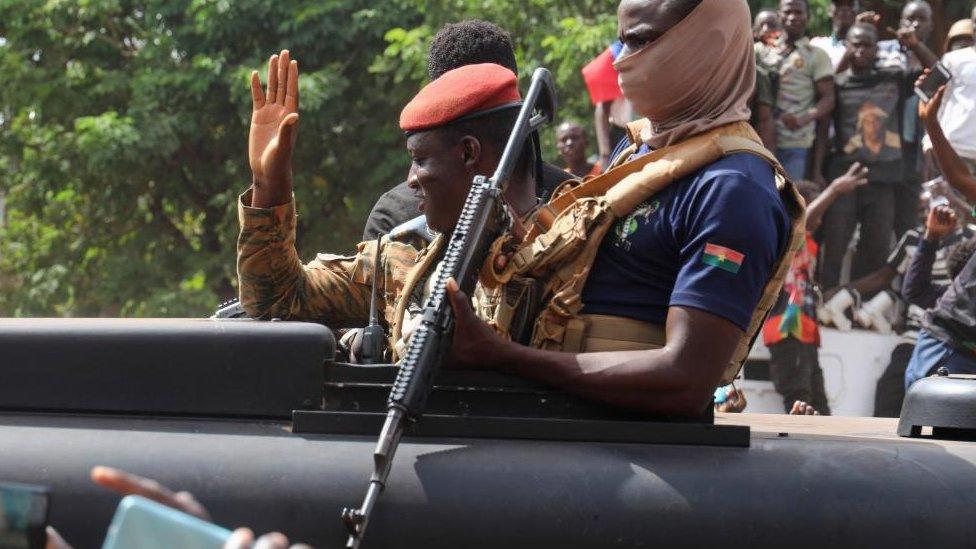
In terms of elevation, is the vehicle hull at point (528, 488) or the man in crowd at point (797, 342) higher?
the vehicle hull at point (528, 488)

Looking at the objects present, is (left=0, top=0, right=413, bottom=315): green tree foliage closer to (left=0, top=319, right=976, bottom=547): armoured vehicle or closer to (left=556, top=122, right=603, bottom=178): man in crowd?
(left=556, top=122, right=603, bottom=178): man in crowd

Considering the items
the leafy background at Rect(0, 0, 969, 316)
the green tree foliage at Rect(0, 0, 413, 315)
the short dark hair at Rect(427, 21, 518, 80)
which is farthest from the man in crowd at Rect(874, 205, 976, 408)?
the green tree foliage at Rect(0, 0, 413, 315)

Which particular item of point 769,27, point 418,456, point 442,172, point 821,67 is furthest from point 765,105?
point 418,456

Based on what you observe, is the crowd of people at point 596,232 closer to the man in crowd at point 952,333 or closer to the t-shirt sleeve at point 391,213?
the t-shirt sleeve at point 391,213

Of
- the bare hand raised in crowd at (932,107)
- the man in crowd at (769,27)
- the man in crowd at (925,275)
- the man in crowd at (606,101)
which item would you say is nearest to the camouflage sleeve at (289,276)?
the man in crowd at (925,275)

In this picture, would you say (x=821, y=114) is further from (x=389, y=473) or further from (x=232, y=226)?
(x=232, y=226)

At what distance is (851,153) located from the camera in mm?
8828

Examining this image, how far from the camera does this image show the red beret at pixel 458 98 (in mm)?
3340

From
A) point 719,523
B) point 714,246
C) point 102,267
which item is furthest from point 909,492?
point 102,267

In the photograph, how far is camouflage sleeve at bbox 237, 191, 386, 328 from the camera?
346cm

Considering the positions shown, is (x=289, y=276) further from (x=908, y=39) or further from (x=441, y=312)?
(x=908, y=39)

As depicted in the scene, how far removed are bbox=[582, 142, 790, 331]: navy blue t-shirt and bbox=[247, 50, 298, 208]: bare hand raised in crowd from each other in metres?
0.74

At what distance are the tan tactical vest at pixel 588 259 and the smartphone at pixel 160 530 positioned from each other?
1569 millimetres

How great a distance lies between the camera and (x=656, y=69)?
3154 millimetres
